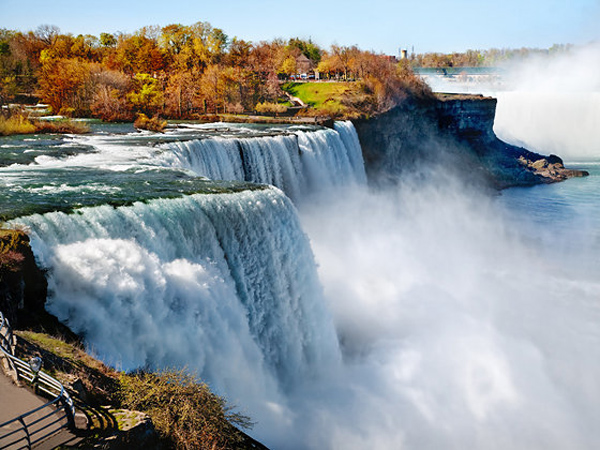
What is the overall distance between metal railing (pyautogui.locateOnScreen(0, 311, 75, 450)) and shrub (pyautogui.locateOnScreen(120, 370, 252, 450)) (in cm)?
115

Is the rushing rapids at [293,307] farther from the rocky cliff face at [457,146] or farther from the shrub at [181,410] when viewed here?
the rocky cliff face at [457,146]

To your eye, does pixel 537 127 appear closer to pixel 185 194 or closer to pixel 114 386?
pixel 185 194

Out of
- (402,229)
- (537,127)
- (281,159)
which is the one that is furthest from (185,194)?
(537,127)

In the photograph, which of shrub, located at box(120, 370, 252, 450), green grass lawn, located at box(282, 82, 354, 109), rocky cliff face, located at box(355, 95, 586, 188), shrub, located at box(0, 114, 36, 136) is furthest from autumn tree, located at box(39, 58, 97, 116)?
shrub, located at box(120, 370, 252, 450)

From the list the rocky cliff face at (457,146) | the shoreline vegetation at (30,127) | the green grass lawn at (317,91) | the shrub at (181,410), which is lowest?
the rocky cliff face at (457,146)

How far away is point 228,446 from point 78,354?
2.60 metres

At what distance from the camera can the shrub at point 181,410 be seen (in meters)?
7.27

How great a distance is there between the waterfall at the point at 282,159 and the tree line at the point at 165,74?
12569mm

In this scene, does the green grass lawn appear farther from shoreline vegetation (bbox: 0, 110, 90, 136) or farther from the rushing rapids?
the rushing rapids

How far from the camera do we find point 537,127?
56.3 m

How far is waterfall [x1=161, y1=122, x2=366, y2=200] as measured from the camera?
2023 centimetres

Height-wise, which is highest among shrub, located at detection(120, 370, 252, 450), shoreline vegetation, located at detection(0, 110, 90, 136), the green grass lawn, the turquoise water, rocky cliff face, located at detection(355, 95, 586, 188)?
shoreline vegetation, located at detection(0, 110, 90, 136)

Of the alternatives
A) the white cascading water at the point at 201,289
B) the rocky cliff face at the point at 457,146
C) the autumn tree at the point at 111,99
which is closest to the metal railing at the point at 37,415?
the white cascading water at the point at 201,289

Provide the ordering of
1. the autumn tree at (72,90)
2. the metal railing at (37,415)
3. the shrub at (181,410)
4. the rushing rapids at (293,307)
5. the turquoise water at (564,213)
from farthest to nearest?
the autumn tree at (72,90) < the turquoise water at (564,213) < the rushing rapids at (293,307) < the shrub at (181,410) < the metal railing at (37,415)
